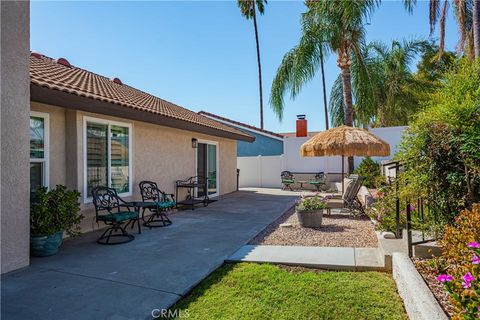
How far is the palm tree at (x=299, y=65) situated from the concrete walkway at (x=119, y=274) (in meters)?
9.32

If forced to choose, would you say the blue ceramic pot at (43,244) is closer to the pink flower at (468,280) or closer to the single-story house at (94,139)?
the single-story house at (94,139)

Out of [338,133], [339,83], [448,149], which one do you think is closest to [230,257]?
[448,149]

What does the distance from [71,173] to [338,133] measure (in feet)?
25.8

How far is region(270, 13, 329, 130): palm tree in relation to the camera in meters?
14.2

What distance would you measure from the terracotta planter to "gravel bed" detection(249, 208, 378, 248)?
0.52 feet

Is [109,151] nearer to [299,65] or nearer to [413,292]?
[413,292]

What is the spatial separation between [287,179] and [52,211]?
1435 cm

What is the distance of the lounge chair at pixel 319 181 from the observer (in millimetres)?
16891

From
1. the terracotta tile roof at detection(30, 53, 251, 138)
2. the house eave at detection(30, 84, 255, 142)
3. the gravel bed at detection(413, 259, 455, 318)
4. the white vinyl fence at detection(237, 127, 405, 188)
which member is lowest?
the gravel bed at detection(413, 259, 455, 318)

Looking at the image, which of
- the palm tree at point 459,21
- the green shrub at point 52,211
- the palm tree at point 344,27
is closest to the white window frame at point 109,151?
the green shrub at point 52,211

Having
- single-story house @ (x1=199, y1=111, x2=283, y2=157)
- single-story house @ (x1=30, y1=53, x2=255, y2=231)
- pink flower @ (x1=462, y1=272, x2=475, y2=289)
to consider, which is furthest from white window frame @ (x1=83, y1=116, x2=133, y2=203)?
single-story house @ (x1=199, y1=111, x2=283, y2=157)

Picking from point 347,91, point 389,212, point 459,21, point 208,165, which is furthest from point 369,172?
point 389,212

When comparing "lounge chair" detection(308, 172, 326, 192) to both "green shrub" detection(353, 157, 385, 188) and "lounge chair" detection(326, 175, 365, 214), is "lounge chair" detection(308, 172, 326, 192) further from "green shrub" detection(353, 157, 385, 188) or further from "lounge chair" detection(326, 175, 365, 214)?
"lounge chair" detection(326, 175, 365, 214)

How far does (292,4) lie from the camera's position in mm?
16625
